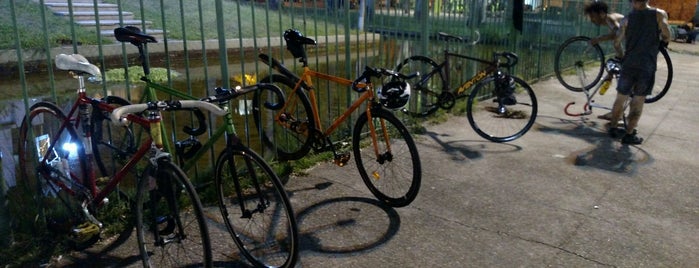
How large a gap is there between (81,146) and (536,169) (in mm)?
3929

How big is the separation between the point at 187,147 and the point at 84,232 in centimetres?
76

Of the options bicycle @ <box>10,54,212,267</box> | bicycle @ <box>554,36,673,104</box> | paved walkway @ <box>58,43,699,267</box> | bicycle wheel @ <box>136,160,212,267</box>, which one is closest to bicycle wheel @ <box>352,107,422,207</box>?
paved walkway @ <box>58,43,699,267</box>

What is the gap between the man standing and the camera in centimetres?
579

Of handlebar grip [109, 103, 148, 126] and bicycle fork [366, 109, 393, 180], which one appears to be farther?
bicycle fork [366, 109, 393, 180]

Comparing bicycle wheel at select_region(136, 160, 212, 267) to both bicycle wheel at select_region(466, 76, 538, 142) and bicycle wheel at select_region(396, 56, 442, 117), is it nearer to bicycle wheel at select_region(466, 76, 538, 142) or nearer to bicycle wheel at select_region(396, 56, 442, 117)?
bicycle wheel at select_region(466, 76, 538, 142)

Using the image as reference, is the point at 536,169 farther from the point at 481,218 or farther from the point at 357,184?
the point at 357,184

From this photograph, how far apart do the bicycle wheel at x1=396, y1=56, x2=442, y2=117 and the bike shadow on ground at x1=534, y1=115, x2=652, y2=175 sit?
1.32 m

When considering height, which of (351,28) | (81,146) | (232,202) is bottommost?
(232,202)

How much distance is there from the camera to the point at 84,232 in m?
3.20

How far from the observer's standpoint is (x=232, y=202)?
3686mm

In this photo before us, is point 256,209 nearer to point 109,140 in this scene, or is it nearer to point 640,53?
point 109,140

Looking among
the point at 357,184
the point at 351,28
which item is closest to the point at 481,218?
the point at 357,184

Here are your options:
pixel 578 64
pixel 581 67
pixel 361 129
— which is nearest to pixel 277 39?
pixel 361 129

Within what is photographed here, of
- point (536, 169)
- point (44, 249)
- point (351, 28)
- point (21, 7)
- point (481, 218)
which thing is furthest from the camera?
point (21, 7)
